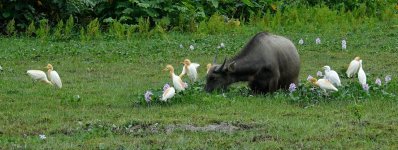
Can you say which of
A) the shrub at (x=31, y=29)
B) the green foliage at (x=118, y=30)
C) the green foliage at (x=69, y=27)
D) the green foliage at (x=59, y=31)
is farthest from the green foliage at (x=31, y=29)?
the green foliage at (x=118, y=30)

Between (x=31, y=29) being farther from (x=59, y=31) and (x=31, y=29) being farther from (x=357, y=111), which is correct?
(x=357, y=111)

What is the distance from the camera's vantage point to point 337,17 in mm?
20828

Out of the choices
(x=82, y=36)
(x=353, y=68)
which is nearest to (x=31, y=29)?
(x=82, y=36)

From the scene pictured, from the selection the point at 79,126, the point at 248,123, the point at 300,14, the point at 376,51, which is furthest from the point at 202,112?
the point at 300,14

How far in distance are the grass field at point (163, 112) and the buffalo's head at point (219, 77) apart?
0.50ft

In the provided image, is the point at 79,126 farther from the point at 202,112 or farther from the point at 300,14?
the point at 300,14

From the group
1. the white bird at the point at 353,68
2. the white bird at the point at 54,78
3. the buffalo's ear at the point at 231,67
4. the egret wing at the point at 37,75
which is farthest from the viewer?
the white bird at the point at 353,68

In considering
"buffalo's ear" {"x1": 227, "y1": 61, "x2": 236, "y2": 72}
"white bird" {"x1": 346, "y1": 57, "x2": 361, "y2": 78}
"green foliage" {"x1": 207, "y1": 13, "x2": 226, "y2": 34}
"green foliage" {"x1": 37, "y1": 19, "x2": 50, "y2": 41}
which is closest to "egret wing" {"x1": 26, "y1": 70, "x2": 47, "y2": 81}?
"buffalo's ear" {"x1": 227, "y1": 61, "x2": 236, "y2": 72}

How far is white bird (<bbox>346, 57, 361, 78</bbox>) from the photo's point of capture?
40.5 ft

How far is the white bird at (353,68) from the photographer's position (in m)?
12.4

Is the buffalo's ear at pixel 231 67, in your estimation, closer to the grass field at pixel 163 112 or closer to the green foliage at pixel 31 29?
the grass field at pixel 163 112

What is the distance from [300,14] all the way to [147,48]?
563 centimetres

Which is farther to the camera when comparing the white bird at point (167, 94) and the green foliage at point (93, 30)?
the green foliage at point (93, 30)

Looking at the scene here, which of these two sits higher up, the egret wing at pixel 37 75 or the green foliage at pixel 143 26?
the egret wing at pixel 37 75
